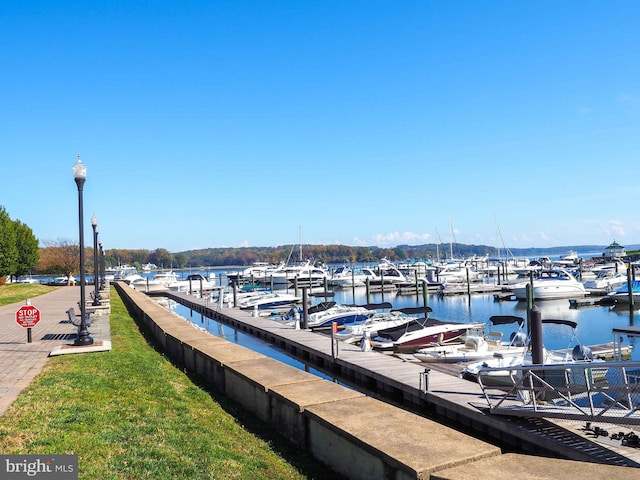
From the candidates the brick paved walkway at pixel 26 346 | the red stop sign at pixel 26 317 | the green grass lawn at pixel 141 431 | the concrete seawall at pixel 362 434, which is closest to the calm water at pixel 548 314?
the brick paved walkway at pixel 26 346

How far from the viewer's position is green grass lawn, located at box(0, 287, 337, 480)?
626 centimetres

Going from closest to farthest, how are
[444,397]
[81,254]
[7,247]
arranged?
[444,397] < [81,254] < [7,247]

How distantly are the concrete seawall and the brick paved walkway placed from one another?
384 cm

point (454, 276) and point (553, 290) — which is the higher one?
point (454, 276)

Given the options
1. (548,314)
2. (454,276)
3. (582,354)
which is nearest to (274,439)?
(582,354)

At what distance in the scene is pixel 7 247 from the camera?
52938mm

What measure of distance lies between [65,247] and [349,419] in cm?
9725

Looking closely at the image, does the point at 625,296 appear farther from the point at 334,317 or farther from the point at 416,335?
the point at 416,335

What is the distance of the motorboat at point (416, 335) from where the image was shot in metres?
24.9

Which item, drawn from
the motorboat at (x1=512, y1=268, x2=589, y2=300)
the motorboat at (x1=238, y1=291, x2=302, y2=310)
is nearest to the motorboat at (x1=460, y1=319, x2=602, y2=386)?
the motorboat at (x1=238, y1=291, x2=302, y2=310)

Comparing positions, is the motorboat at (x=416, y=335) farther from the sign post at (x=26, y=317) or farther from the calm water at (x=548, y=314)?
the sign post at (x=26, y=317)

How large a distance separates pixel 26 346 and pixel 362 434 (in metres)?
12.7

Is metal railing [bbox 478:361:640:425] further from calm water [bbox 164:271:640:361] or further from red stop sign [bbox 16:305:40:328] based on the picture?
calm water [bbox 164:271:640:361]

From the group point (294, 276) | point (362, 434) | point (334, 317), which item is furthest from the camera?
point (294, 276)
